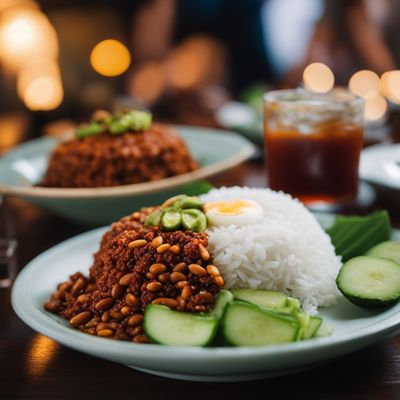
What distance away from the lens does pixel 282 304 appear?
4.00 ft

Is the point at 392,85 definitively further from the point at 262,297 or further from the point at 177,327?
the point at 177,327

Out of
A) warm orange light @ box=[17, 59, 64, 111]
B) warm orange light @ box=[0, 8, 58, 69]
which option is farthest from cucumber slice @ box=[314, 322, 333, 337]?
warm orange light @ box=[0, 8, 58, 69]

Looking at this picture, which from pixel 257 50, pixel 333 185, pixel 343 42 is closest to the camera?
pixel 333 185

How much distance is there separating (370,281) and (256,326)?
1.10 ft

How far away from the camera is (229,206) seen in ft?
5.06

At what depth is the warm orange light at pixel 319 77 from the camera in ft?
21.3

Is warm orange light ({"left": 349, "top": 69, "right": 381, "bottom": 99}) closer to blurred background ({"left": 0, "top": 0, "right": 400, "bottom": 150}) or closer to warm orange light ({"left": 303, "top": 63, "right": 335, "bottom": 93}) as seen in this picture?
blurred background ({"left": 0, "top": 0, "right": 400, "bottom": 150})

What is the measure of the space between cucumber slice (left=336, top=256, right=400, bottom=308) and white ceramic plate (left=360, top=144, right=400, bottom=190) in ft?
2.49

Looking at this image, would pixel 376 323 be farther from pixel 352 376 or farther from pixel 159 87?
pixel 159 87

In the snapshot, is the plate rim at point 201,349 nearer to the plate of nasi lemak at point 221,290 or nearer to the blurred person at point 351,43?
the plate of nasi lemak at point 221,290

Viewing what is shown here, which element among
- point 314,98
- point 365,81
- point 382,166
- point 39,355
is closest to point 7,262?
point 39,355

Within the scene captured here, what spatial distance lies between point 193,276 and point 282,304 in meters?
0.19

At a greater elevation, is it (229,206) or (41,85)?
(229,206)

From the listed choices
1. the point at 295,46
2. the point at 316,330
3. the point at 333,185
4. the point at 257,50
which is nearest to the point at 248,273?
the point at 316,330
